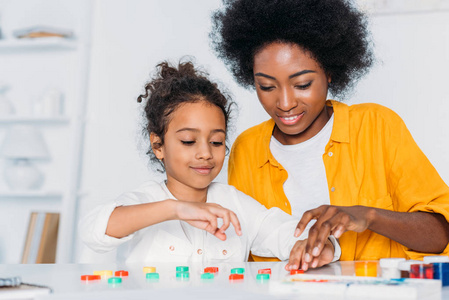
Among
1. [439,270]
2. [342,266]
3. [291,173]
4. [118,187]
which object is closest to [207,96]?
[291,173]

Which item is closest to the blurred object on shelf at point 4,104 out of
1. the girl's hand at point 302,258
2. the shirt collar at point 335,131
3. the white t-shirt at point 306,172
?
the shirt collar at point 335,131

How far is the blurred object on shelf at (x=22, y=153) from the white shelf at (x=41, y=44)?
470 mm

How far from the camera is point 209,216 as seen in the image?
1.27 metres

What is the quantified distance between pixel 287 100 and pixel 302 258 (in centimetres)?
53

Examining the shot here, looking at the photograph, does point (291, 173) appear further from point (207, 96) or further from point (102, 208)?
point (102, 208)

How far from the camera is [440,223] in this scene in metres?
1.60

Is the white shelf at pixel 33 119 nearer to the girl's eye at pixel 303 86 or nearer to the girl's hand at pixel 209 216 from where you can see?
the girl's eye at pixel 303 86

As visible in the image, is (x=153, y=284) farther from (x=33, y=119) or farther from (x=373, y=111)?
(x=33, y=119)

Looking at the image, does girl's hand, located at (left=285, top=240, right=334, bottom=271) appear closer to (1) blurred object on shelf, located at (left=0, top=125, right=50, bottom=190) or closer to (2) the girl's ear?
(2) the girl's ear

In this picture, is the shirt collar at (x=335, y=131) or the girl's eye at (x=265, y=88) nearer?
the girl's eye at (x=265, y=88)

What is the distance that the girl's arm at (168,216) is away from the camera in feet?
4.17

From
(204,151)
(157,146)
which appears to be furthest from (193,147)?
(157,146)

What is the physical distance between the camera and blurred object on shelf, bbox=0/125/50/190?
10.4ft

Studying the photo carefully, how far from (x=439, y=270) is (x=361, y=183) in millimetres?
891
